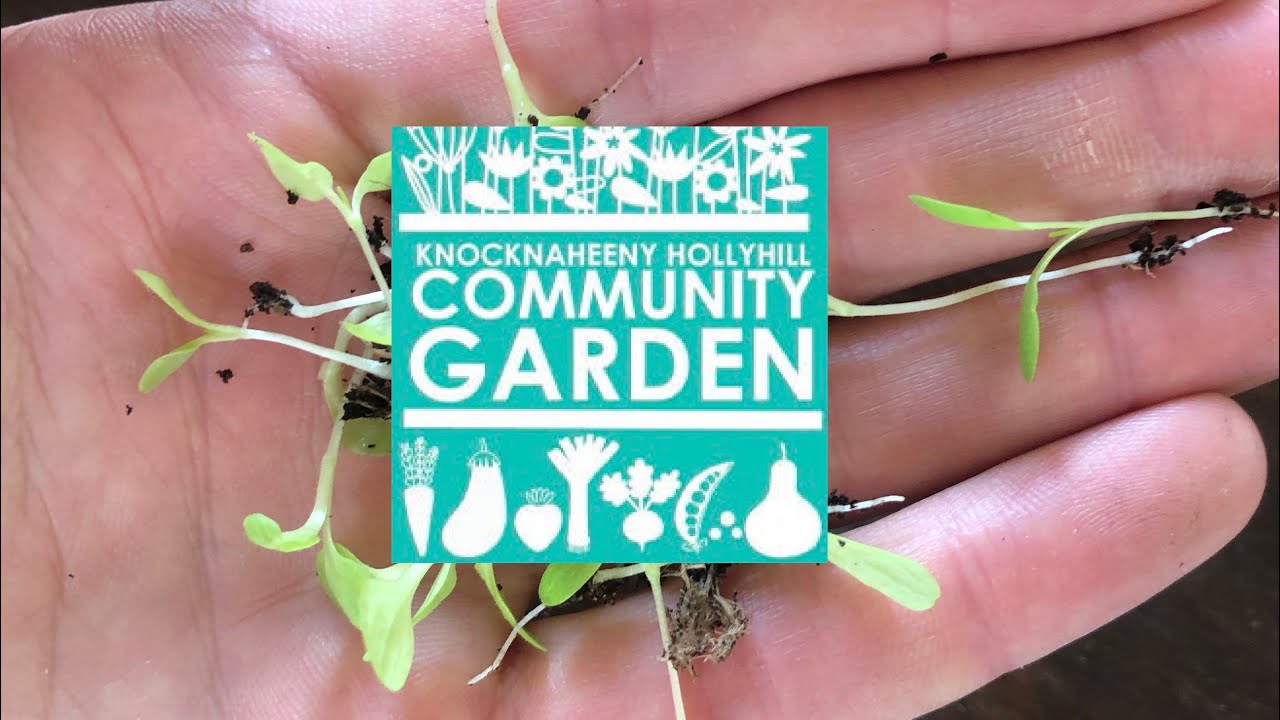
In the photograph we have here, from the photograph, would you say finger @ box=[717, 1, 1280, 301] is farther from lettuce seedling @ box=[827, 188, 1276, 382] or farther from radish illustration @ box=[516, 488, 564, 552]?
radish illustration @ box=[516, 488, 564, 552]

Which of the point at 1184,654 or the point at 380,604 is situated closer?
the point at 380,604

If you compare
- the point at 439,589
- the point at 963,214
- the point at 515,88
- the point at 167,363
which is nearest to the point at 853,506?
the point at 963,214

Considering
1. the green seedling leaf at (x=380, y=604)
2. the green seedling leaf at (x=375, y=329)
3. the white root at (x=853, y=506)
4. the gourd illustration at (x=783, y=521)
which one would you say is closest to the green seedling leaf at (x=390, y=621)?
the green seedling leaf at (x=380, y=604)

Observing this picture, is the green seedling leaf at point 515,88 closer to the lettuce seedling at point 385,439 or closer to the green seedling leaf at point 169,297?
the lettuce seedling at point 385,439

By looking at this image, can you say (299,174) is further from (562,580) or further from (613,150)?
(562,580)

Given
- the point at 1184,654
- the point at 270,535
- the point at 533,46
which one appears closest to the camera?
the point at 270,535

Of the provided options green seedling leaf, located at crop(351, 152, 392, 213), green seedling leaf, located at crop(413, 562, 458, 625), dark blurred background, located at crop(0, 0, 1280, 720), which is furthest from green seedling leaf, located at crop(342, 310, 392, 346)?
dark blurred background, located at crop(0, 0, 1280, 720)

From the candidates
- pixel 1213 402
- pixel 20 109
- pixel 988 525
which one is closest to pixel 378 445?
pixel 20 109
